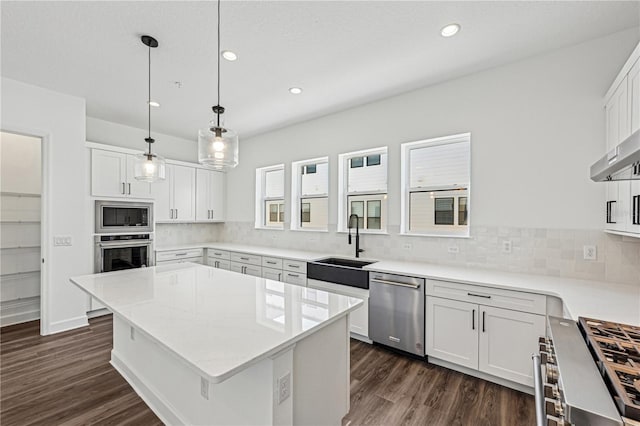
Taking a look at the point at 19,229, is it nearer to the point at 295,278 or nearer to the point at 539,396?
the point at 295,278

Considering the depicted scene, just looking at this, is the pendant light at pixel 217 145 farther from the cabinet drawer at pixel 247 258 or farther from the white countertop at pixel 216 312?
the cabinet drawer at pixel 247 258

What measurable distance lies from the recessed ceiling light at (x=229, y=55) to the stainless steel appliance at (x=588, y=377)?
307 centimetres

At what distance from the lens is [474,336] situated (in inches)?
95.1

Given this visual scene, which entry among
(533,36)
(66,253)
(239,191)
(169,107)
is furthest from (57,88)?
(533,36)

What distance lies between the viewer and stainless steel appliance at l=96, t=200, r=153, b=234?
12.7 feet

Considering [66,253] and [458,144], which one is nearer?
[458,144]

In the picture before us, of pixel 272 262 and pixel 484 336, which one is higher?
pixel 272 262

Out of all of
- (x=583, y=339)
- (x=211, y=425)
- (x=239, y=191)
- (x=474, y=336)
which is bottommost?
(x=211, y=425)

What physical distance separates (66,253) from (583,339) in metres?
4.93

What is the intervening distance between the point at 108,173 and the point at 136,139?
3.37 ft

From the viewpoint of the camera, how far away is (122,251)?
4.05m

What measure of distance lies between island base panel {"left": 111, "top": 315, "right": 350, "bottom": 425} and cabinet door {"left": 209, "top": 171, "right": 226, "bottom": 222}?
3488mm

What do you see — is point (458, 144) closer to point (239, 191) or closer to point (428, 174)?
point (428, 174)

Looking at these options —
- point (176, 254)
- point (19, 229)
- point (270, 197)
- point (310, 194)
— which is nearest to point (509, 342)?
point (310, 194)
